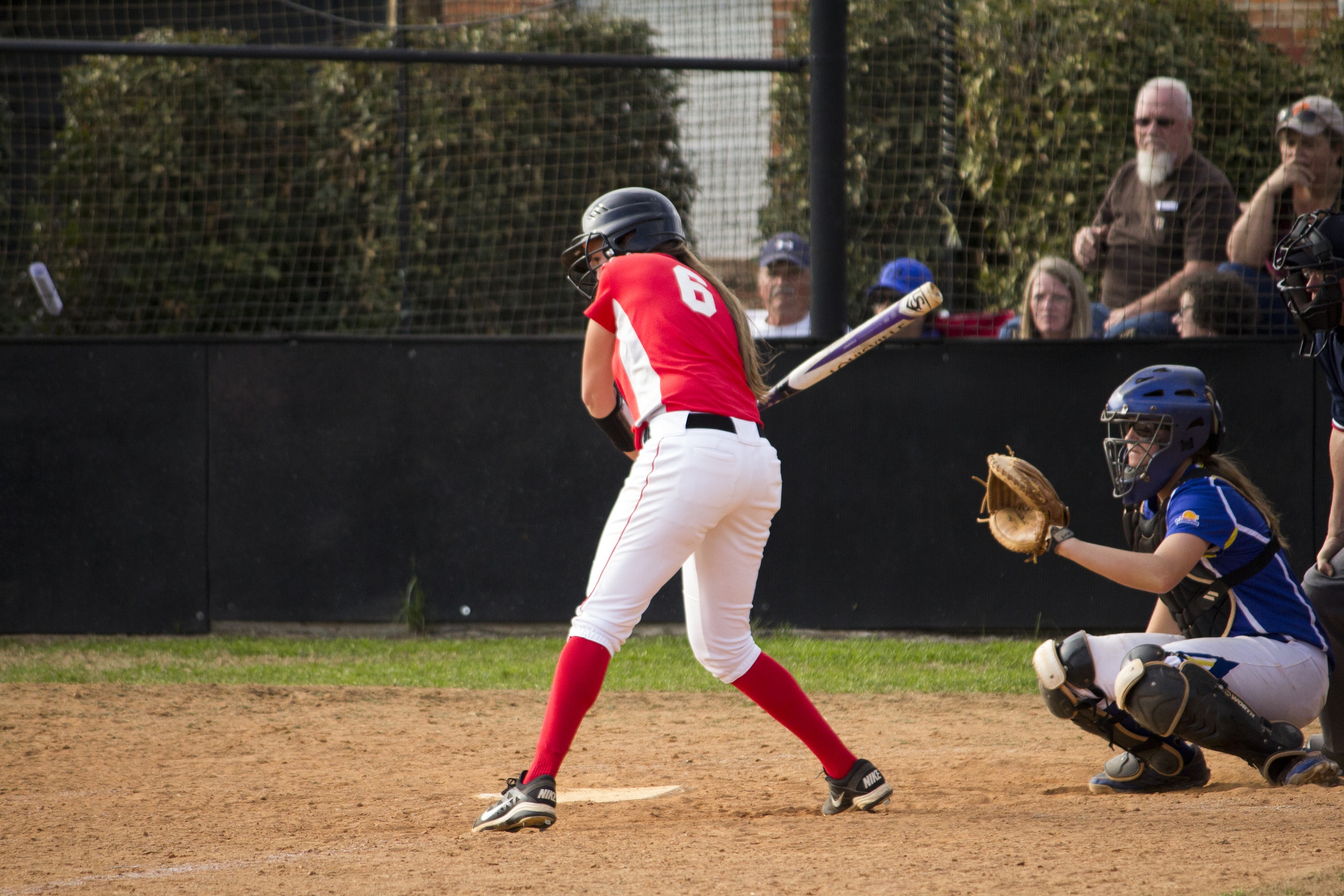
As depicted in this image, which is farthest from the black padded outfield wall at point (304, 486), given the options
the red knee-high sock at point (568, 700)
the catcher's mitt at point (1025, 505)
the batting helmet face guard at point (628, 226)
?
the red knee-high sock at point (568, 700)

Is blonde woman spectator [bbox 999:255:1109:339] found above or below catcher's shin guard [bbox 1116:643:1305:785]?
above

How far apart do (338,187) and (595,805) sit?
611cm

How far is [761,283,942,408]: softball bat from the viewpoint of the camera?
4648mm

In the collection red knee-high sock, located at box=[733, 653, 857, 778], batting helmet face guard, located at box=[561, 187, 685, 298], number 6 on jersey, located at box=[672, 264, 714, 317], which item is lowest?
red knee-high sock, located at box=[733, 653, 857, 778]

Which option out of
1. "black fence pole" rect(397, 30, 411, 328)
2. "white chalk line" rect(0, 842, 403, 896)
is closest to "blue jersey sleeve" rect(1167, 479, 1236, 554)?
"white chalk line" rect(0, 842, 403, 896)

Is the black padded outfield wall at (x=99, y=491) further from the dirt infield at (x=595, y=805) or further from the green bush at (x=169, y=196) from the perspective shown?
the dirt infield at (x=595, y=805)

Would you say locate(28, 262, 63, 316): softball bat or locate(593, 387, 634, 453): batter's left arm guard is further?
locate(28, 262, 63, 316): softball bat

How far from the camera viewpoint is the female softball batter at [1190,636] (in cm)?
377

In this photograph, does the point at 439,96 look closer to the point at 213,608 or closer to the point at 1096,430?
the point at 213,608

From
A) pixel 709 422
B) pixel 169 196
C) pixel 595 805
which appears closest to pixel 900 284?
A: pixel 709 422

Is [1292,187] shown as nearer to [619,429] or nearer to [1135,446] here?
[1135,446]

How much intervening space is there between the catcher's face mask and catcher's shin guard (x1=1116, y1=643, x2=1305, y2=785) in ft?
1.87

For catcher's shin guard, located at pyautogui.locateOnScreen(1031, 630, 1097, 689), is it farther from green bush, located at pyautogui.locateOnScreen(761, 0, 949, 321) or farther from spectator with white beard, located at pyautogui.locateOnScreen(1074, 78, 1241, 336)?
green bush, located at pyautogui.locateOnScreen(761, 0, 949, 321)

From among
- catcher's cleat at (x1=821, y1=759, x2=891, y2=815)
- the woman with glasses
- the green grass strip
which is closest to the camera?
catcher's cleat at (x1=821, y1=759, x2=891, y2=815)
